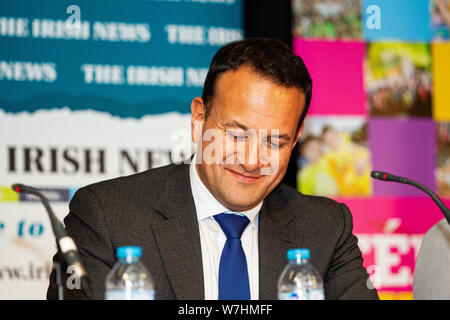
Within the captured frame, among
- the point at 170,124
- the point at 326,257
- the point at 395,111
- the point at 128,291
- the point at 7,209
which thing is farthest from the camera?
the point at 395,111

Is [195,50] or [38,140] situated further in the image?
[195,50]

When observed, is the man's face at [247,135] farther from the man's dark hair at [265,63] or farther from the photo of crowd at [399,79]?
the photo of crowd at [399,79]

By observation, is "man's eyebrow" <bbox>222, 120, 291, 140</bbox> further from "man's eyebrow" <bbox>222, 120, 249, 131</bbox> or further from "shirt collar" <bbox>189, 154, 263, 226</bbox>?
"shirt collar" <bbox>189, 154, 263, 226</bbox>

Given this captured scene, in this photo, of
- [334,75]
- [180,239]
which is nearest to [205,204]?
[180,239]

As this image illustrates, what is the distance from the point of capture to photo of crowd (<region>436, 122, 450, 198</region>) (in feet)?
14.8

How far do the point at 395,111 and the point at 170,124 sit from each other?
1499 millimetres

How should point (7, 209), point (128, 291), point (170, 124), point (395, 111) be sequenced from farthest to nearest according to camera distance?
point (395, 111) < point (170, 124) < point (7, 209) < point (128, 291)

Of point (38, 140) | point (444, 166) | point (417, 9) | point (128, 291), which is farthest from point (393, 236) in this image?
point (128, 291)

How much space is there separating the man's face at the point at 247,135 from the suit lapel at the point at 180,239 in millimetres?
131

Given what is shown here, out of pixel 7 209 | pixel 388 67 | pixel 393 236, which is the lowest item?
pixel 393 236

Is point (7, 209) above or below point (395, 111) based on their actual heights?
below

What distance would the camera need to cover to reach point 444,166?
454 cm

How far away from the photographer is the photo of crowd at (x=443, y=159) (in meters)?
4.50

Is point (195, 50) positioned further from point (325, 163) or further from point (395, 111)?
point (395, 111)
